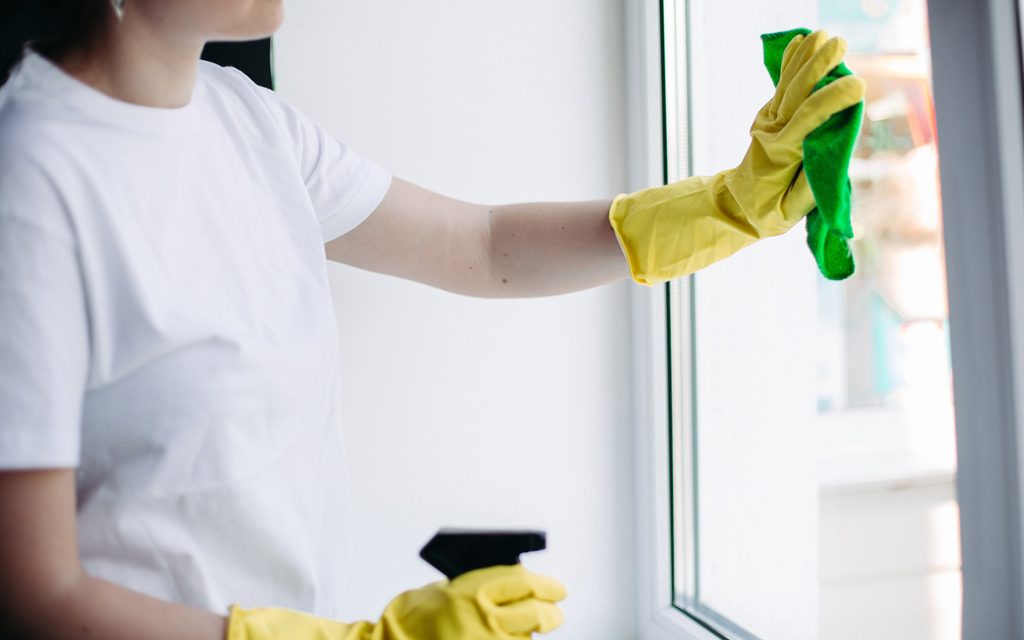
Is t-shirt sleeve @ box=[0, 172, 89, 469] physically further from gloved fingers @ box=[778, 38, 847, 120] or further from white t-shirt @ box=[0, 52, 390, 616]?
gloved fingers @ box=[778, 38, 847, 120]

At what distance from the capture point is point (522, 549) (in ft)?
2.34

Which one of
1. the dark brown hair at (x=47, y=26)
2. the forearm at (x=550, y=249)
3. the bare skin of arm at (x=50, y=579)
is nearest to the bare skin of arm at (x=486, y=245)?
the forearm at (x=550, y=249)

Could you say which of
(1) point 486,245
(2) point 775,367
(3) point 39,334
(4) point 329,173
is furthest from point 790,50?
(3) point 39,334

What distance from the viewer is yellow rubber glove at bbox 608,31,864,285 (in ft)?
2.51

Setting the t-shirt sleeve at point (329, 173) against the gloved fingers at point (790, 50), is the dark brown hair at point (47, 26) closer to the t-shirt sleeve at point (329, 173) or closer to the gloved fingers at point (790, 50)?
the t-shirt sleeve at point (329, 173)

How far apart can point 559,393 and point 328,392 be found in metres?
0.54

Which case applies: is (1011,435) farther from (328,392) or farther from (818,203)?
(328,392)

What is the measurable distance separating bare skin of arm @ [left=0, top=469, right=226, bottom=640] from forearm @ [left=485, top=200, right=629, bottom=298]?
1.91 ft

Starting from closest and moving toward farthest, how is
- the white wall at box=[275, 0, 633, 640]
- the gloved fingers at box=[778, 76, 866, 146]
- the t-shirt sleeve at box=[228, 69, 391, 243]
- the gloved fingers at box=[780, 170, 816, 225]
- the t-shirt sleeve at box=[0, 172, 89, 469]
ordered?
the t-shirt sleeve at box=[0, 172, 89, 469], the gloved fingers at box=[778, 76, 866, 146], the gloved fingers at box=[780, 170, 816, 225], the t-shirt sleeve at box=[228, 69, 391, 243], the white wall at box=[275, 0, 633, 640]

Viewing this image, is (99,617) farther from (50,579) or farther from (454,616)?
(454,616)

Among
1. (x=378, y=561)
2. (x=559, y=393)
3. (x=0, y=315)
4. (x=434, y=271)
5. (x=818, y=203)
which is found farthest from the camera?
(x=559, y=393)

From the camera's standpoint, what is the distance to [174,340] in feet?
2.38

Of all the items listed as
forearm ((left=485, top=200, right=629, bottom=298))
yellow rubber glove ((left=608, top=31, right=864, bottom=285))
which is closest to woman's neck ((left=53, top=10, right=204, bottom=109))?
forearm ((left=485, top=200, right=629, bottom=298))

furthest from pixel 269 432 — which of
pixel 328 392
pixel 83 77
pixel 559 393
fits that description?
pixel 559 393
